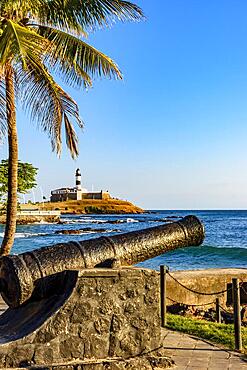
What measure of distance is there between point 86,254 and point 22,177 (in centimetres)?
3592

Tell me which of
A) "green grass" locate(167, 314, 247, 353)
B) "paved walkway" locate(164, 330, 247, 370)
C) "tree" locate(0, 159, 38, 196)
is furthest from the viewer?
"tree" locate(0, 159, 38, 196)

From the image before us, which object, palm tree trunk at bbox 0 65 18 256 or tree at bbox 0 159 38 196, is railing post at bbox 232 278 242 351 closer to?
palm tree trunk at bbox 0 65 18 256

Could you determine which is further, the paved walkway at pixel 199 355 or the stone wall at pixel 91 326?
the paved walkway at pixel 199 355

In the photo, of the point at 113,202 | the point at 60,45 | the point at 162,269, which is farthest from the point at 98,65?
the point at 113,202

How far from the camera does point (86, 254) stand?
575 cm

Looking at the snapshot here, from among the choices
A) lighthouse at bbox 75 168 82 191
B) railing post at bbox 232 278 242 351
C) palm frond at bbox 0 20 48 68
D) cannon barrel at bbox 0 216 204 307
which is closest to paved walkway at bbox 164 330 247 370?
railing post at bbox 232 278 242 351

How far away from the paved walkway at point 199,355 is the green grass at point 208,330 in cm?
27

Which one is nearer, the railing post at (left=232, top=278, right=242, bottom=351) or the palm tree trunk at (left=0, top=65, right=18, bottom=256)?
the railing post at (left=232, top=278, right=242, bottom=351)

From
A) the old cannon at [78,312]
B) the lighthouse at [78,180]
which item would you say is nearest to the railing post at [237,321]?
the old cannon at [78,312]

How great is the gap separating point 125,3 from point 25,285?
7544mm

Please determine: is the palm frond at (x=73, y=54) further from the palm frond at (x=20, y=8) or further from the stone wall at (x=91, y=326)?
the stone wall at (x=91, y=326)

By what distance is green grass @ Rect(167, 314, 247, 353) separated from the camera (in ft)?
23.3

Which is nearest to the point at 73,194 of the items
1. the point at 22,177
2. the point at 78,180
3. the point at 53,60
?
the point at 78,180

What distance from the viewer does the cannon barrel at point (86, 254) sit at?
209 inches
